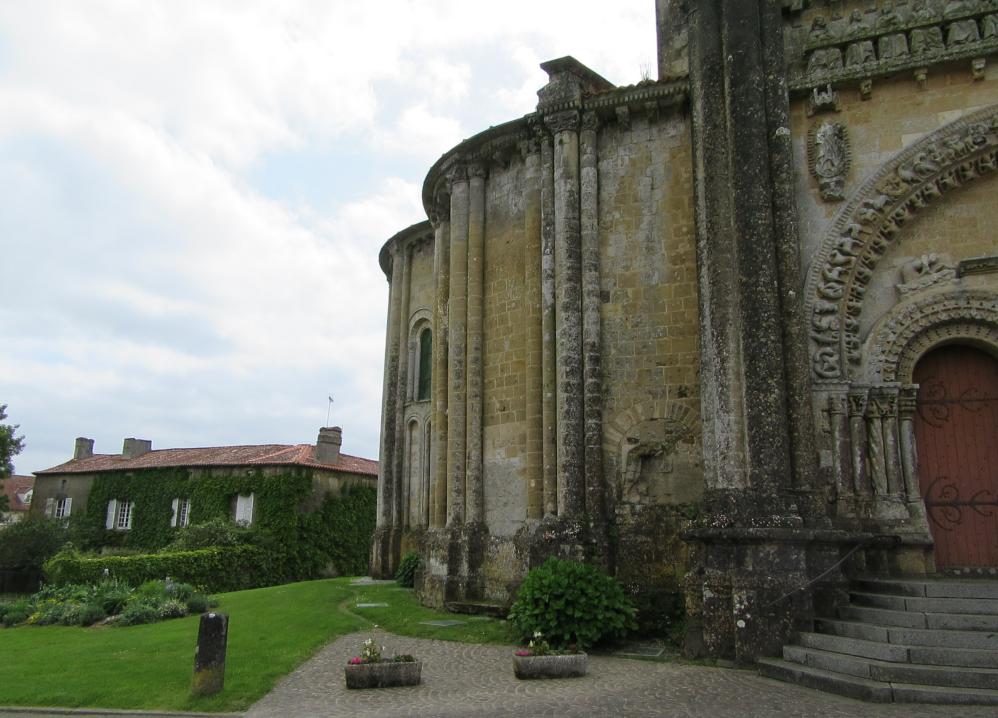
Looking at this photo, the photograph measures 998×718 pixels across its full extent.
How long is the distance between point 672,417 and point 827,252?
3.38m

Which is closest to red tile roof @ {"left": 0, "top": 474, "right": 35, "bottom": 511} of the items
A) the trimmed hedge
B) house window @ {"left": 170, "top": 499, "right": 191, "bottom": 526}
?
house window @ {"left": 170, "top": 499, "right": 191, "bottom": 526}

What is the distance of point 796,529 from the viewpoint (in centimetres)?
931

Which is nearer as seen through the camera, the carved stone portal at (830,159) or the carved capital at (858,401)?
the carved capital at (858,401)

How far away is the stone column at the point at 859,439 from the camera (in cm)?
1051

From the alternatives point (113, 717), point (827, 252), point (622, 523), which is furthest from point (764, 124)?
point (113, 717)

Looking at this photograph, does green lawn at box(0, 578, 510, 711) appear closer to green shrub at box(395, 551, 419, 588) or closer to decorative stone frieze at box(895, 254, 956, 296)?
green shrub at box(395, 551, 419, 588)

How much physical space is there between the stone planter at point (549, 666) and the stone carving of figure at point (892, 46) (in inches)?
379

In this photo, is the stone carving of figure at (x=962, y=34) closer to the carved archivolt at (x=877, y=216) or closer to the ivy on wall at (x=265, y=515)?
the carved archivolt at (x=877, y=216)

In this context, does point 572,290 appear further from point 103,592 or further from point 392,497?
point 103,592

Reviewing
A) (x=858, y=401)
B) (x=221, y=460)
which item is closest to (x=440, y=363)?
(x=858, y=401)

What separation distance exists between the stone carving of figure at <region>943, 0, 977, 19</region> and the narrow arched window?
548 inches

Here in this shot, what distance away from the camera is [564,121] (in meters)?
13.4

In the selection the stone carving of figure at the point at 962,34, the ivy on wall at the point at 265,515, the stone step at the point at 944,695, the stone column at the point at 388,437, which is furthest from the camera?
the ivy on wall at the point at 265,515

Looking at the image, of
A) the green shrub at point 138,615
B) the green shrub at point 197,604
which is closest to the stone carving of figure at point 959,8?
the green shrub at point 197,604
